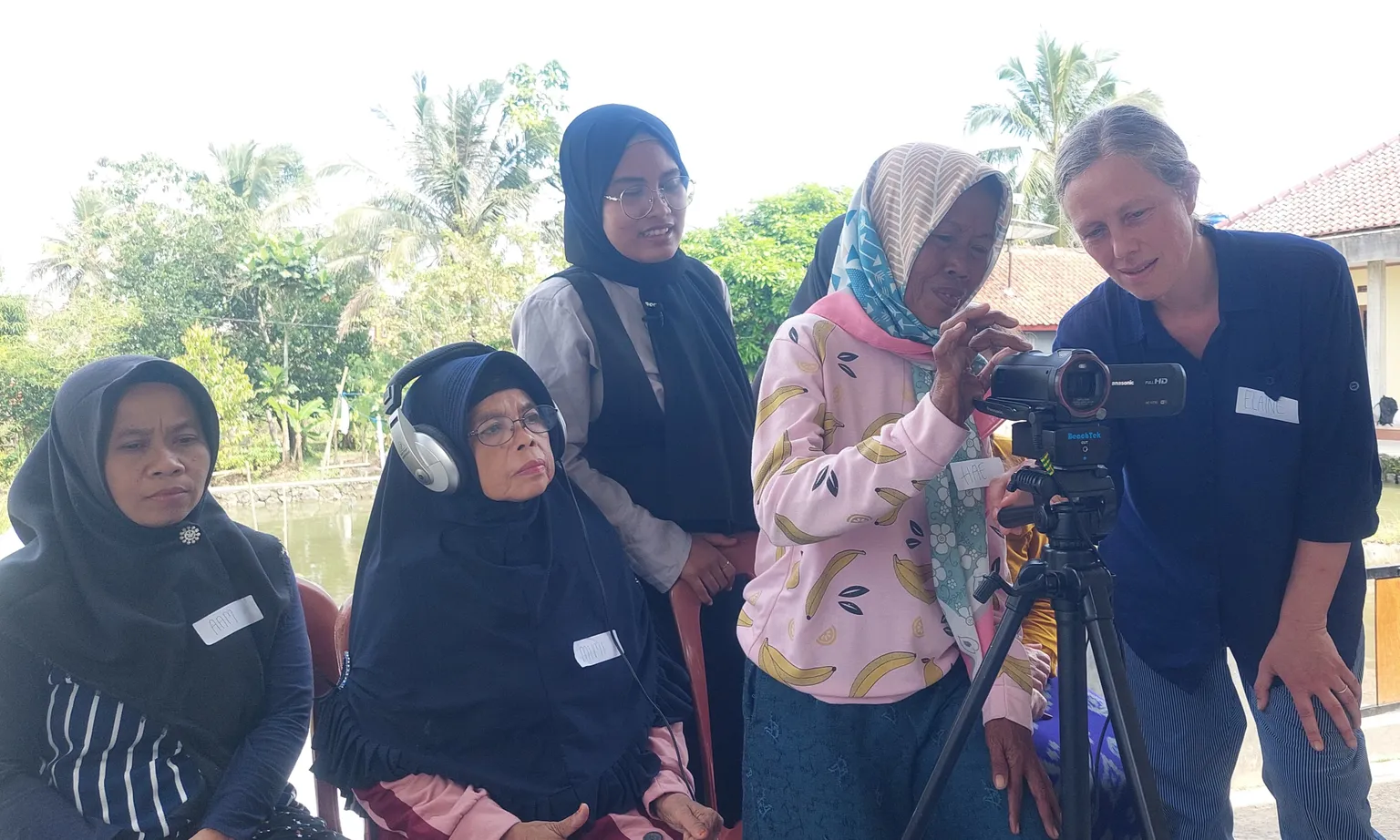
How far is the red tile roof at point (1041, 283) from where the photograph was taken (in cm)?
1748

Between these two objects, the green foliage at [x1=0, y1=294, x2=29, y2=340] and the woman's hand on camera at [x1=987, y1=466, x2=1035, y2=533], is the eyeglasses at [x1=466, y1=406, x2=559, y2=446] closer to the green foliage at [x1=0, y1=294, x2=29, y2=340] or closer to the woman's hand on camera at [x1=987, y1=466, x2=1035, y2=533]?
the woman's hand on camera at [x1=987, y1=466, x2=1035, y2=533]

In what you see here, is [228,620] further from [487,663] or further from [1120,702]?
[1120,702]

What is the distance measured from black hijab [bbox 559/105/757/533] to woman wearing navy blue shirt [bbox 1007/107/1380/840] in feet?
2.43

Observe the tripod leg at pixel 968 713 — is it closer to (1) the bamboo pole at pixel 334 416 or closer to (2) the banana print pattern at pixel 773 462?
(2) the banana print pattern at pixel 773 462

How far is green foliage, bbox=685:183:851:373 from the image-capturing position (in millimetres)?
14750

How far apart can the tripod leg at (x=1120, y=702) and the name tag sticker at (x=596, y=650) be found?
83 cm

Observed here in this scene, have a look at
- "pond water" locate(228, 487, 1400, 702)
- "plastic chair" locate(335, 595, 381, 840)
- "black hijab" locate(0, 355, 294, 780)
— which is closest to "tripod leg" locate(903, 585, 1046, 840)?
"plastic chair" locate(335, 595, 381, 840)

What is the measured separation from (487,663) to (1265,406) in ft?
4.40

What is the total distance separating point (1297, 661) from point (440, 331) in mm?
13896

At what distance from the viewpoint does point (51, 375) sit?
Result: 12211mm

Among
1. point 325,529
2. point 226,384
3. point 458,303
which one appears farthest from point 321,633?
point 226,384

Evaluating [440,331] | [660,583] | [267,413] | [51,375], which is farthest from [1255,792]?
[267,413]

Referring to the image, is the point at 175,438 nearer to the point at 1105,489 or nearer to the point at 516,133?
the point at 1105,489

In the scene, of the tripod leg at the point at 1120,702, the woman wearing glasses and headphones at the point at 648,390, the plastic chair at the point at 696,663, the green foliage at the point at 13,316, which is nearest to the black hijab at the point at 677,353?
the woman wearing glasses and headphones at the point at 648,390
